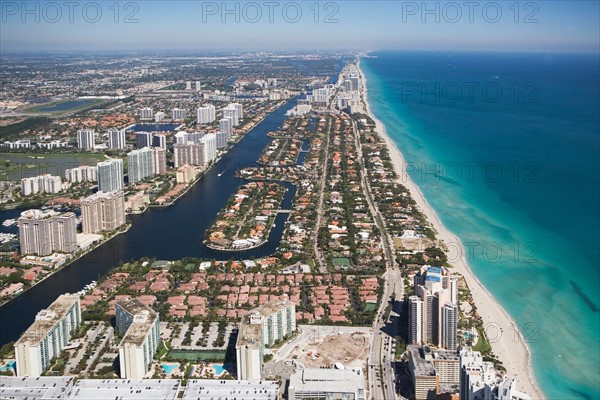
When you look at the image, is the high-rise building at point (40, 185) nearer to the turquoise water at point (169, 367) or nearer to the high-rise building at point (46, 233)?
the high-rise building at point (46, 233)

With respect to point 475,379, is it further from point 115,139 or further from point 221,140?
point 115,139

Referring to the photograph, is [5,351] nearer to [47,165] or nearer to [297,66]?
[47,165]

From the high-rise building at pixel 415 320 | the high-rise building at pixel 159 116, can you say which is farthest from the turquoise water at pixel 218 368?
the high-rise building at pixel 159 116

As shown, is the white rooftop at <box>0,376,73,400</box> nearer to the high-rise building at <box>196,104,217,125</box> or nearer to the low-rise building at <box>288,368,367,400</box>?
the low-rise building at <box>288,368,367,400</box>

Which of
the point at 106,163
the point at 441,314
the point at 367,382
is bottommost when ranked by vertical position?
the point at 367,382

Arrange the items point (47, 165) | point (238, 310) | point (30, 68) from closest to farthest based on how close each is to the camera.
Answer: point (238, 310) → point (47, 165) → point (30, 68)

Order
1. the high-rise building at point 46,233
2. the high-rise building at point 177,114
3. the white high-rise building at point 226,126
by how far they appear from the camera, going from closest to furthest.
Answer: the high-rise building at point 46,233 → the white high-rise building at point 226,126 → the high-rise building at point 177,114

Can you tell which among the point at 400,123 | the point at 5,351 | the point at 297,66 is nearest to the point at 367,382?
the point at 5,351
